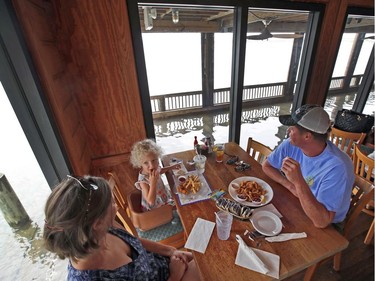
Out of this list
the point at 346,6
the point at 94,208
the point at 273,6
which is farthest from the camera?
the point at 346,6

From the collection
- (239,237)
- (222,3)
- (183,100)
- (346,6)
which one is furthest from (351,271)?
(183,100)

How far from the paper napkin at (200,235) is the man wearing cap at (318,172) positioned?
52 centimetres

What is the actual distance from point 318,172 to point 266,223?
49 centimetres

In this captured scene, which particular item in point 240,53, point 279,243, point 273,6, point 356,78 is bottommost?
point 279,243

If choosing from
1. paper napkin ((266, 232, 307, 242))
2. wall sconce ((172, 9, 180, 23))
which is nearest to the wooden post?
paper napkin ((266, 232, 307, 242))

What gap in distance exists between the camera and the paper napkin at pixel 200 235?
0.89m

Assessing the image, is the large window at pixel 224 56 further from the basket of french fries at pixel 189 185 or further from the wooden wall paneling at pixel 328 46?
the basket of french fries at pixel 189 185

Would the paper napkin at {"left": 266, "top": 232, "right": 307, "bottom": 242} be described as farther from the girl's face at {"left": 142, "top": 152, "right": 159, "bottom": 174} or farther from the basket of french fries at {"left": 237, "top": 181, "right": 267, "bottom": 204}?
the girl's face at {"left": 142, "top": 152, "right": 159, "bottom": 174}

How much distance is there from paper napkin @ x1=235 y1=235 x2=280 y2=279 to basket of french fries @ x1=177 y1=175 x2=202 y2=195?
45 centimetres

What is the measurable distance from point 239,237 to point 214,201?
0.28 m

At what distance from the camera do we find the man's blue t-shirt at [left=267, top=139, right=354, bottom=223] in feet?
3.27

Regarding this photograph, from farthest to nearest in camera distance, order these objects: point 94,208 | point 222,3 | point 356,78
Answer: point 356,78
point 222,3
point 94,208

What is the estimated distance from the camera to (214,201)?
1167 mm

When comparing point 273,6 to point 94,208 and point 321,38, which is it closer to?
point 321,38
